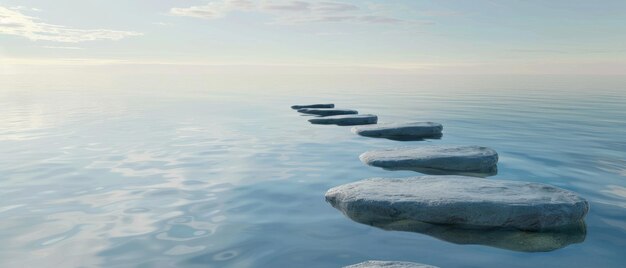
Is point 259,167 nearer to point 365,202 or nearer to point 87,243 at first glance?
point 365,202

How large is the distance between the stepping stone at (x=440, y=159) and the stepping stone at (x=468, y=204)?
6.32 feet

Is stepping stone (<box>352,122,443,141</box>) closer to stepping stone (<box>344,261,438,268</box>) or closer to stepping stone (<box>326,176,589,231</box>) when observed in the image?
stepping stone (<box>326,176,589,231</box>)

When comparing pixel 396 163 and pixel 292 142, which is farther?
pixel 292 142

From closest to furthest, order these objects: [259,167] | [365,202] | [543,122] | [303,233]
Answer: [303,233], [365,202], [259,167], [543,122]

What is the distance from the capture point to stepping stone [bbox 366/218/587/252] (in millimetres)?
4715

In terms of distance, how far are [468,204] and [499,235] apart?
1.38 ft

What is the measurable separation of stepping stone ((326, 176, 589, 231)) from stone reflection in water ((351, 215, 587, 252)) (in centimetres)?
6

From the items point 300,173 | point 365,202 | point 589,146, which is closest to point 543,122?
point 589,146

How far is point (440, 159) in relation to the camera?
26.7 ft

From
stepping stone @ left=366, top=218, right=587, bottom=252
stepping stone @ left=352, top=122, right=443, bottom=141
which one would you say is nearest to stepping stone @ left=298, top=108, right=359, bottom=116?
stepping stone @ left=352, top=122, right=443, bottom=141

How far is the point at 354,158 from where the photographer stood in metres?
9.62

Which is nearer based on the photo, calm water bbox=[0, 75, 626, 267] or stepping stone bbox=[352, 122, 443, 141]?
calm water bbox=[0, 75, 626, 267]

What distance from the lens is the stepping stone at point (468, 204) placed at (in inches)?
201

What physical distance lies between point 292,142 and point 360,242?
7.29 metres
